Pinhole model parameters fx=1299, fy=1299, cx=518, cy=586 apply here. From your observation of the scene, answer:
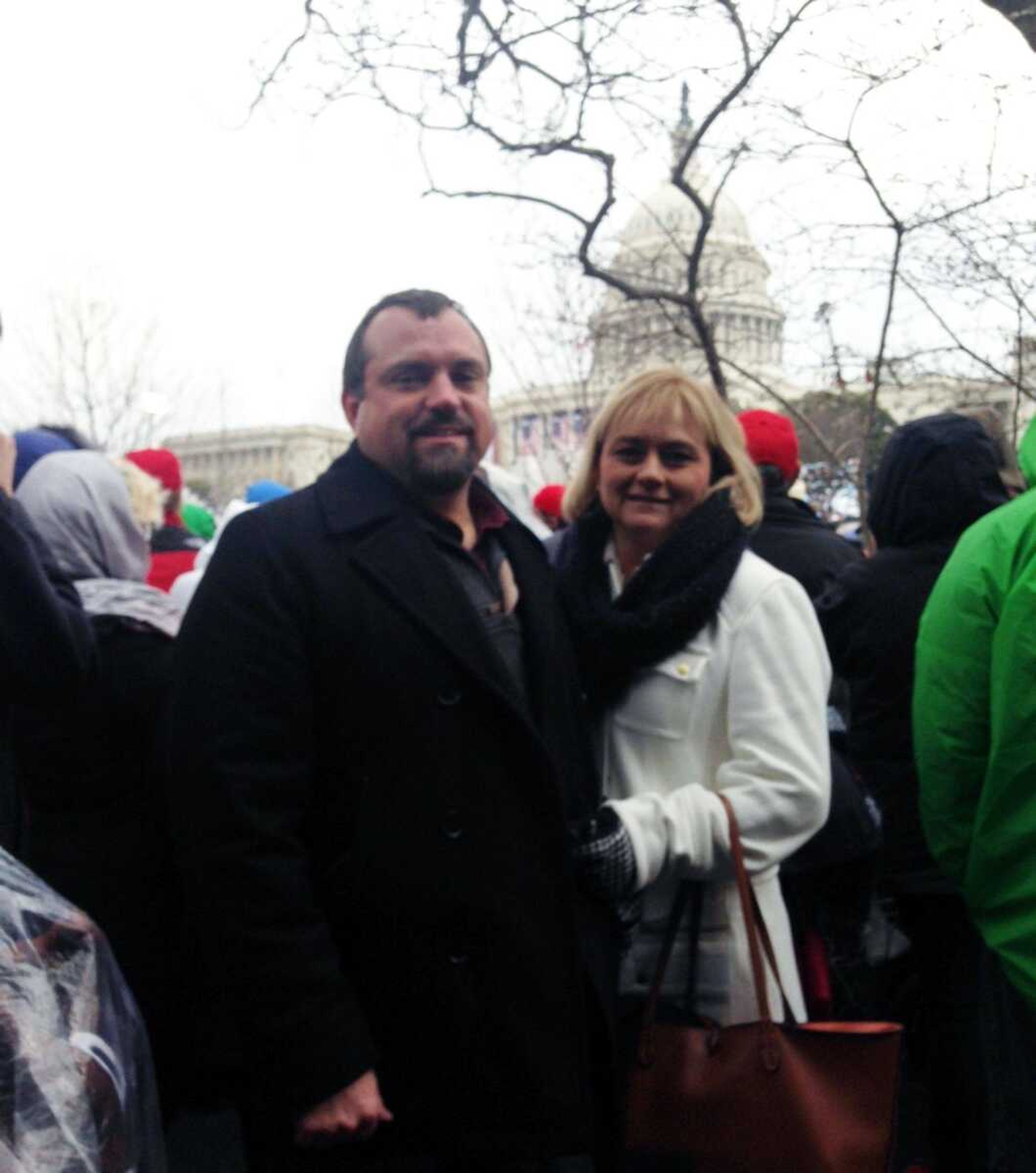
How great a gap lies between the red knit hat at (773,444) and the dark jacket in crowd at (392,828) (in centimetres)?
287

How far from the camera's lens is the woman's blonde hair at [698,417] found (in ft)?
9.35

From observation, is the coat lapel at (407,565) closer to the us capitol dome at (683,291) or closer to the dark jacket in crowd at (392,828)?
the dark jacket in crowd at (392,828)

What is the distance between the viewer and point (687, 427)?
113 inches

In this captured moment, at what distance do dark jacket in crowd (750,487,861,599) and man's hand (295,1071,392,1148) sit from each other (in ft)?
8.66

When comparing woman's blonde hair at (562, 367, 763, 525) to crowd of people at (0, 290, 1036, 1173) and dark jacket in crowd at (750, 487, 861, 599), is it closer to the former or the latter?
crowd of people at (0, 290, 1036, 1173)

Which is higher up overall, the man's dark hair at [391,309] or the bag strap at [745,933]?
the man's dark hair at [391,309]

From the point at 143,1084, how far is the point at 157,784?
50.7 inches

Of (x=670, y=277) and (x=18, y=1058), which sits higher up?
(x=670, y=277)

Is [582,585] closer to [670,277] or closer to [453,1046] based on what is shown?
[453,1046]

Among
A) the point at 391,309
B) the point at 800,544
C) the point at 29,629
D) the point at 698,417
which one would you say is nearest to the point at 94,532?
the point at 29,629

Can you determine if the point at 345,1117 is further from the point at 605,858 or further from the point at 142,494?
the point at 142,494

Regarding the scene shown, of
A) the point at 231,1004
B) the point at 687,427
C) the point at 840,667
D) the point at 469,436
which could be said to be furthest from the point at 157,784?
the point at 840,667

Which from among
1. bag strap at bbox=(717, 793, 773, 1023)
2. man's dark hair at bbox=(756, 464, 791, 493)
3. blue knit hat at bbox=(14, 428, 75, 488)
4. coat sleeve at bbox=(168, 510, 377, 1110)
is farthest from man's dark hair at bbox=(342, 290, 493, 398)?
man's dark hair at bbox=(756, 464, 791, 493)

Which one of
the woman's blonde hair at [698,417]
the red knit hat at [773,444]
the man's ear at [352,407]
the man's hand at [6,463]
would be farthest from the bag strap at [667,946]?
the red knit hat at [773,444]
